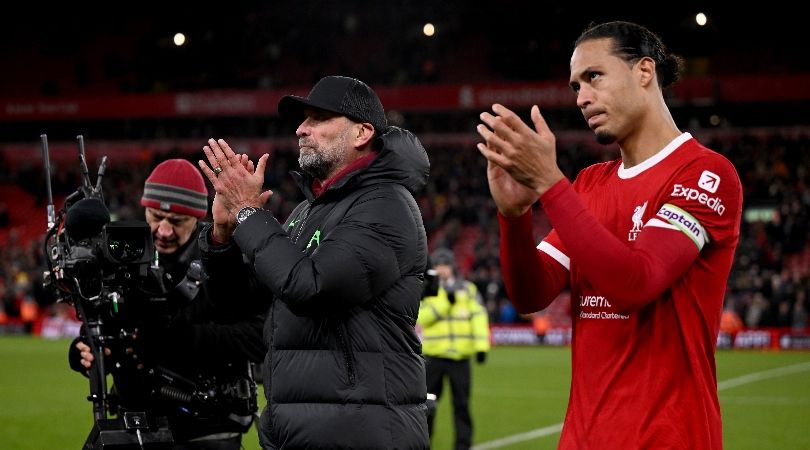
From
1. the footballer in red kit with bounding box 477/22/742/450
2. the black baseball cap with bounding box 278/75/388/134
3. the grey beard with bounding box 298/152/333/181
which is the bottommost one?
the footballer in red kit with bounding box 477/22/742/450

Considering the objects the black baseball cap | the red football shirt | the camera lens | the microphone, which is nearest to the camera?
the red football shirt

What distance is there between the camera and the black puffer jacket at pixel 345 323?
11.9 ft

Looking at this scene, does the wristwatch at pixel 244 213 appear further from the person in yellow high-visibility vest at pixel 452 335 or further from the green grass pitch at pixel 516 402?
the green grass pitch at pixel 516 402

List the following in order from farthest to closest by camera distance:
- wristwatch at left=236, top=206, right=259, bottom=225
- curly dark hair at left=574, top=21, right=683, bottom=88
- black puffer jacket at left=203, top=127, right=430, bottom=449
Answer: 1. wristwatch at left=236, top=206, right=259, bottom=225
2. black puffer jacket at left=203, top=127, right=430, bottom=449
3. curly dark hair at left=574, top=21, right=683, bottom=88

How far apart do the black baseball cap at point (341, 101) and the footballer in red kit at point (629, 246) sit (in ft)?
3.32

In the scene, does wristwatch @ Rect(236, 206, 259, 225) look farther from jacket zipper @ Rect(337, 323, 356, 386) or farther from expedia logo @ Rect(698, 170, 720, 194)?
expedia logo @ Rect(698, 170, 720, 194)

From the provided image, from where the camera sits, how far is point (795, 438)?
1221 cm

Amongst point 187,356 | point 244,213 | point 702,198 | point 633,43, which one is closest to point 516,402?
point 187,356

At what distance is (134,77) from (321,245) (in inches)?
1738

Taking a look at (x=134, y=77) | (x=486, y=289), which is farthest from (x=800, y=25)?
(x=134, y=77)

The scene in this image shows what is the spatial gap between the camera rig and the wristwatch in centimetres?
92

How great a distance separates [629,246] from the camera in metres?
3.02

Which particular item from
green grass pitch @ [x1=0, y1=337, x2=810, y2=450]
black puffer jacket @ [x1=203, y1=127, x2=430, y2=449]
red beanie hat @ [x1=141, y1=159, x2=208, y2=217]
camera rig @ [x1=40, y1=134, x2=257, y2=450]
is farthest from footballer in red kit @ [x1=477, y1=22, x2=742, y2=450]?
green grass pitch @ [x1=0, y1=337, x2=810, y2=450]

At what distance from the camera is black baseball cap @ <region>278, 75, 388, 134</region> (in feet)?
13.1
